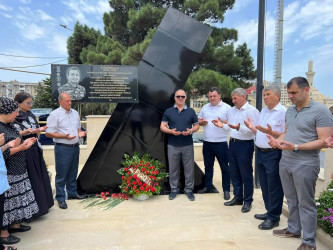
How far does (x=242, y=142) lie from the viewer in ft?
11.0

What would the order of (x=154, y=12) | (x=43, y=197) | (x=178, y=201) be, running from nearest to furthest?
(x=43, y=197) → (x=178, y=201) → (x=154, y=12)

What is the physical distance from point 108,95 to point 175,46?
1260 millimetres

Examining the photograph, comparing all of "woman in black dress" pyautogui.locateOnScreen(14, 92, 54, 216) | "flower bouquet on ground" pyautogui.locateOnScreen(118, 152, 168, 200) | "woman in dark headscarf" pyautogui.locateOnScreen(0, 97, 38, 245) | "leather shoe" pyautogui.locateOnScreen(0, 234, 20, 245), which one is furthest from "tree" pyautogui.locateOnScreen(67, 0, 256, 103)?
"leather shoe" pyautogui.locateOnScreen(0, 234, 20, 245)

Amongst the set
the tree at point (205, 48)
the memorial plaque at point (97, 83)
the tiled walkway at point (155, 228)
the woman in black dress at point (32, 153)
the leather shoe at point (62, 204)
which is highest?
the tree at point (205, 48)

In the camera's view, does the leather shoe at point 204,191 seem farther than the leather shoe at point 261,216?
Yes

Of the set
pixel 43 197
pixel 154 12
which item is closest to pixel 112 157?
pixel 43 197

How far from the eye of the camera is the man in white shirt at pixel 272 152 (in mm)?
2832

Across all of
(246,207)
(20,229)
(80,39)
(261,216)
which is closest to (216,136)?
(246,207)

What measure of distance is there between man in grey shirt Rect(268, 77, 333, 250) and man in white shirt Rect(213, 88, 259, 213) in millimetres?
850

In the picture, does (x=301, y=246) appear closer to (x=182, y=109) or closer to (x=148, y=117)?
(x=182, y=109)

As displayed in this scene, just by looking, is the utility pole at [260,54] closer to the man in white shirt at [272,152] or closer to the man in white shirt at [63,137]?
the man in white shirt at [272,152]

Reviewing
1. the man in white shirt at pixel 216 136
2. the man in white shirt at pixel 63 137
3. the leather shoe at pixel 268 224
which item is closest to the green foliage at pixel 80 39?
the man in white shirt at pixel 63 137

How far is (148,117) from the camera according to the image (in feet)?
13.2

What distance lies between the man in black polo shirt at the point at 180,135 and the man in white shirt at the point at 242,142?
443 millimetres
